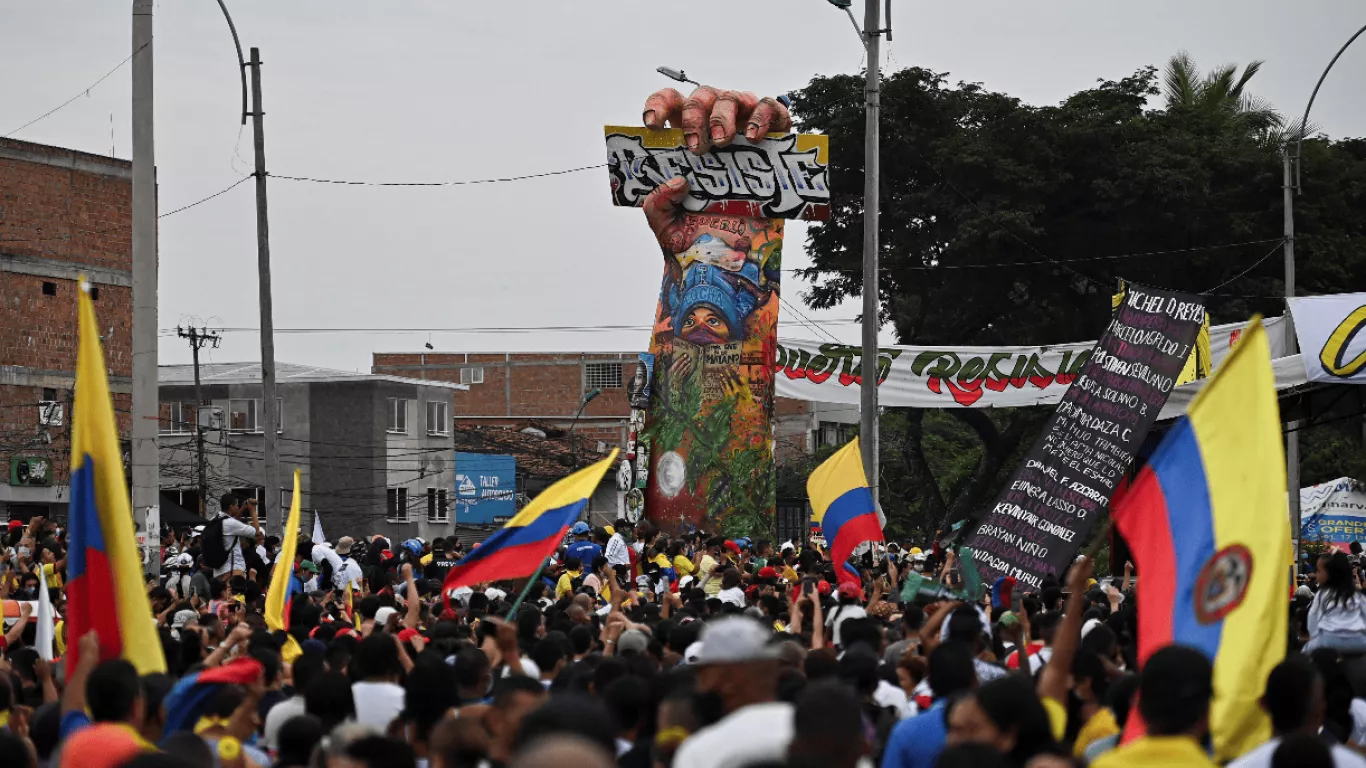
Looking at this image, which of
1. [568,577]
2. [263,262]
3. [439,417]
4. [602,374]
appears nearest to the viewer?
[568,577]

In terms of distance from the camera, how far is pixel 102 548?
7.97 meters

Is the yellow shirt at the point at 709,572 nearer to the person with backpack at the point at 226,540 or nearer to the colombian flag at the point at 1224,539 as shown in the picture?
the person with backpack at the point at 226,540

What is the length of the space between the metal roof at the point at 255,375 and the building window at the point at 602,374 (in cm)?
1984

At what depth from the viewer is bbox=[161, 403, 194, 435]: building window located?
2350 inches

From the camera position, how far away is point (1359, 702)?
8164 millimetres

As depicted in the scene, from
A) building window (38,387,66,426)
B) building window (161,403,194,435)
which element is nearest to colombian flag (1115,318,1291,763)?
building window (38,387,66,426)

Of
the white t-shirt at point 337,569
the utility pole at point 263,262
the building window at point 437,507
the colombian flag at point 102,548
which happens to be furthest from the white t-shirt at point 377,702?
the building window at point 437,507

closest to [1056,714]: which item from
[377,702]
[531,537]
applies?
[377,702]

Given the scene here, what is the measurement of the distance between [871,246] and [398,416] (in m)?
36.9

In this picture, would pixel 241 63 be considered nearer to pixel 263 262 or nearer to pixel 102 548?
pixel 263 262

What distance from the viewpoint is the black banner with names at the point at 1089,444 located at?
15477 mm

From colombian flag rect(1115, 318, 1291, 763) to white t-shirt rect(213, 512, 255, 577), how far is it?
11121mm

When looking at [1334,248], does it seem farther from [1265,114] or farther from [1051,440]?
[1051,440]

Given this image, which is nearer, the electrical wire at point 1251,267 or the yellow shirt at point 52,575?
the yellow shirt at point 52,575
